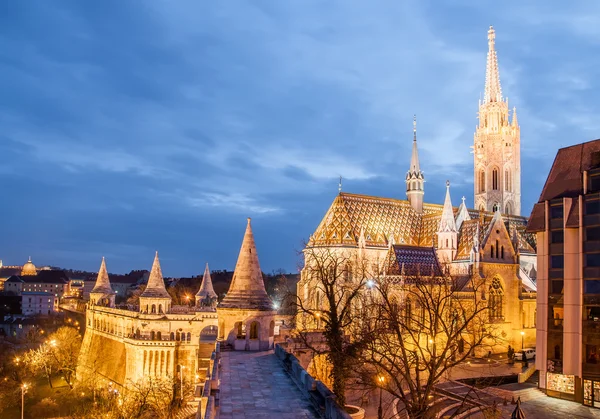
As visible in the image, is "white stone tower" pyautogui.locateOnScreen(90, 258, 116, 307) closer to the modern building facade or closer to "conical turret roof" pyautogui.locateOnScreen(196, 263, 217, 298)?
"conical turret roof" pyautogui.locateOnScreen(196, 263, 217, 298)

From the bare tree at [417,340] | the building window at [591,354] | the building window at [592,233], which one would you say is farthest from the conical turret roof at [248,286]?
the building window at [592,233]

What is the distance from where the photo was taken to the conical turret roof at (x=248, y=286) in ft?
96.0

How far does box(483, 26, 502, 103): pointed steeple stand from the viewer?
3317 inches

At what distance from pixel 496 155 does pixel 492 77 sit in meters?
11.6

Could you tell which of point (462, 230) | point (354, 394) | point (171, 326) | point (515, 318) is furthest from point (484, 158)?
point (354, 394)

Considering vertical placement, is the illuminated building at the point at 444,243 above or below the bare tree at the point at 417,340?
above

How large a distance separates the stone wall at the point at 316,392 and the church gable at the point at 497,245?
33.5 m

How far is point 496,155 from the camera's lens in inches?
3221

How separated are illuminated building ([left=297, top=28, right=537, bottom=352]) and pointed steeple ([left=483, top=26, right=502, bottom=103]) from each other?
21678 millimetres

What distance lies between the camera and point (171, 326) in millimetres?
51344

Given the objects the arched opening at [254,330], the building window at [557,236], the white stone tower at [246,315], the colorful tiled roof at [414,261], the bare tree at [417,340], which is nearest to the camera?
the bare tree at [417,340]

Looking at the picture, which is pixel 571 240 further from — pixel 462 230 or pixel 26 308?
pixel 26 308

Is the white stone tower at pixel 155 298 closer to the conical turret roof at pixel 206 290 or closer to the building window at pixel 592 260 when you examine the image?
the conical turret roof at pixel 206 290

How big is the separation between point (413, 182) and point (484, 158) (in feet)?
67.3
